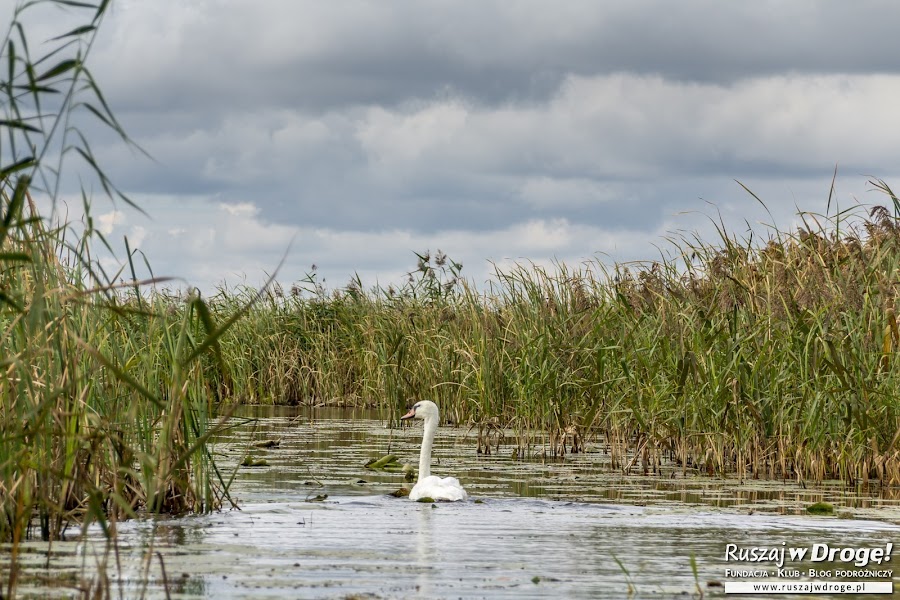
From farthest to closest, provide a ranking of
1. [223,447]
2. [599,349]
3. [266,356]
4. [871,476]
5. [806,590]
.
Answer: [266,356] < [223,447] < [599,349] < [871,476] < [806,590]

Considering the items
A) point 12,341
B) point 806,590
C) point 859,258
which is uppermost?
point 859,258

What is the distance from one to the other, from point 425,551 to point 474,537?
676mm

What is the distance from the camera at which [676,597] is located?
5.23 m

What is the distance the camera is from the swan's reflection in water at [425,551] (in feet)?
17.5

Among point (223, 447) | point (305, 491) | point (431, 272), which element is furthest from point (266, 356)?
point (305, 491)

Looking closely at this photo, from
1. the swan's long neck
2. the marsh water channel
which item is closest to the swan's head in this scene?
the swan's long neck

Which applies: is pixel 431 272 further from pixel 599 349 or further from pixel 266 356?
pixel 599 349

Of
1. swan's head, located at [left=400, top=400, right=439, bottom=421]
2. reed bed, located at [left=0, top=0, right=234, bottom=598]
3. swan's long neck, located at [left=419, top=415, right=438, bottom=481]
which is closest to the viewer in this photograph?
reed bed, located at [left=0, top=0, right=234, bottom=598]

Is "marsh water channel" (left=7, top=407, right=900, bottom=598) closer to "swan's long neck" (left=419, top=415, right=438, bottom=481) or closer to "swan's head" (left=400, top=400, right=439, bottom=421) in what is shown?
"swan's long neck" (left=419, top=415, right=438, bottom=481)

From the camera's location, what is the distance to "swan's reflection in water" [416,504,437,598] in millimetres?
5320

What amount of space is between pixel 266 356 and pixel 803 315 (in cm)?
1261

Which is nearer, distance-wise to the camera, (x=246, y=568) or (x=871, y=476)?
(x=246, y=568)

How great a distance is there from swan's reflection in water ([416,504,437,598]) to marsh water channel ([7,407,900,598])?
2cm

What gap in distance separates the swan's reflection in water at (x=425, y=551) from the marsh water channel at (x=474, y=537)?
18mm
